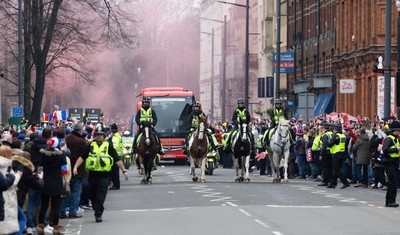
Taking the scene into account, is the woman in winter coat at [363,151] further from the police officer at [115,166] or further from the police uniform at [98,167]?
the police uniform at [98,167]

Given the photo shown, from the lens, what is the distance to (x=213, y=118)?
387 ft

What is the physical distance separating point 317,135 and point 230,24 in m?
81.5

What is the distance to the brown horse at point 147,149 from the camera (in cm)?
3334

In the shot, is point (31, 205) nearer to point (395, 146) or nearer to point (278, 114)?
point (395, 146)

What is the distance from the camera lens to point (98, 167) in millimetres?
21734

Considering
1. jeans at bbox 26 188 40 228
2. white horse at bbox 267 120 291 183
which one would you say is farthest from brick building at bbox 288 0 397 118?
jeans at bbox 26 188 40 228

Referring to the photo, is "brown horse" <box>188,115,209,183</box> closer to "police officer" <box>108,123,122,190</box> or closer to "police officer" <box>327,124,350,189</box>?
"police officer" <box>108,123,122,190</box>

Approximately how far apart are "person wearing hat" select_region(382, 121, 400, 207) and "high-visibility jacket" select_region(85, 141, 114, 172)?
621cm

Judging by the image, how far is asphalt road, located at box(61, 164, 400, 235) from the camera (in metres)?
19.9

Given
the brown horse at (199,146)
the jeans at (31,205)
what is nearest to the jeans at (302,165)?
the brown horse at (199,146)

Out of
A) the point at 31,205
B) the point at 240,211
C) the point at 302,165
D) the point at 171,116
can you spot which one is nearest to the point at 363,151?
the point at 302,165

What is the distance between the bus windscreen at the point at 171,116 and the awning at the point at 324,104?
683 inches

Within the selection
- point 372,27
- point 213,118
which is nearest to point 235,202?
point 372,27

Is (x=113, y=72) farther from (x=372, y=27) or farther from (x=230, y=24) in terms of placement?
(x=372, y=27)
